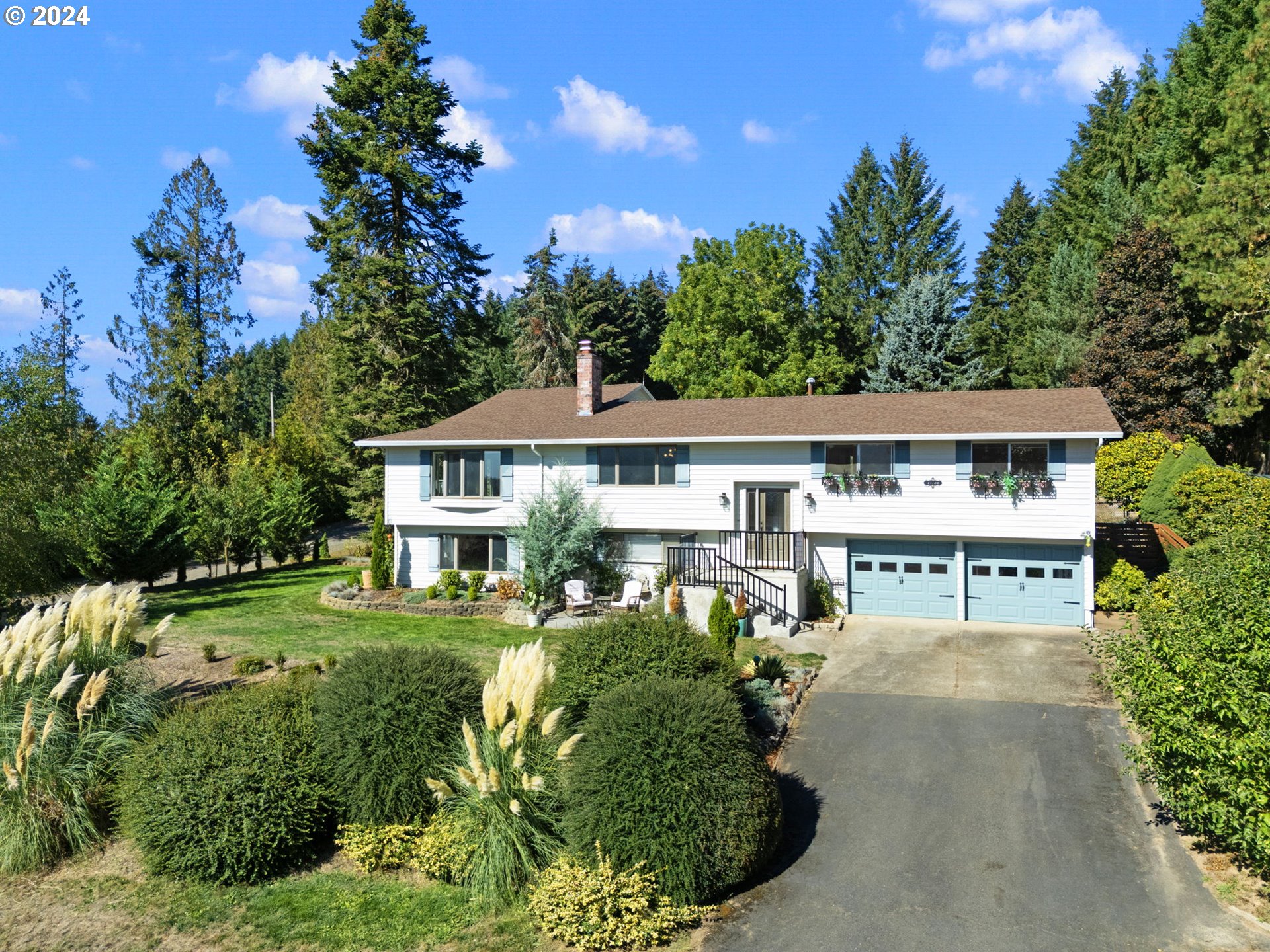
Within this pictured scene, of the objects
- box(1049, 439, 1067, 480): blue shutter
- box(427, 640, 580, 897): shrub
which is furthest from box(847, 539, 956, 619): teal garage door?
box(427, 640, 580, 897): shrub

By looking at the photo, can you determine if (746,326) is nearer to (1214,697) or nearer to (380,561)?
(380,561)

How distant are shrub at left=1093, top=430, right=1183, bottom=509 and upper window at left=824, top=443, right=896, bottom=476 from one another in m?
12.1

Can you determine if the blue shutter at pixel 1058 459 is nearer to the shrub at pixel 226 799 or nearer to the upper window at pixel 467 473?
the upper window at pixel 467 473

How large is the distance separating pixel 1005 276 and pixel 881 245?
32.2 feet

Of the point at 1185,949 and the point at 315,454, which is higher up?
the point at 315,454

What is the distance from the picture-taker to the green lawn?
17.2 m

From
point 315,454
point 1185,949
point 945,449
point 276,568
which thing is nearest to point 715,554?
point 945,449

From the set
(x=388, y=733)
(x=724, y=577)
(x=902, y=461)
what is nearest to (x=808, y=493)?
(x=902, y=461)

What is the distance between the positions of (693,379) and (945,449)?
21191 millimetres

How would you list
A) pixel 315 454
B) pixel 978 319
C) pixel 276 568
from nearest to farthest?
1. pixel 276 568
2. pixel 315 454
3. pixel 978 319

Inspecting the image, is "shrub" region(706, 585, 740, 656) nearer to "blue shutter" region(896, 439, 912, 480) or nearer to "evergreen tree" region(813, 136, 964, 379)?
"blue shutter" region(896, 439, 912, 480)

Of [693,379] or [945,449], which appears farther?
[693,379]

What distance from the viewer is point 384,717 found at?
855cm

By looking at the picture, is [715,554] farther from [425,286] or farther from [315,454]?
[315,454]
